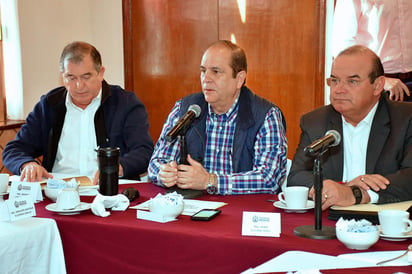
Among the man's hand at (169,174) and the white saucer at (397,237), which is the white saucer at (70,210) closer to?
the man's hand at (169,174)

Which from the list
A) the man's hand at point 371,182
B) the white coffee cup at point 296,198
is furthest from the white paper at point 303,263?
the man's hand at point 371,182

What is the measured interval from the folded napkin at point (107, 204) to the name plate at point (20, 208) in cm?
22

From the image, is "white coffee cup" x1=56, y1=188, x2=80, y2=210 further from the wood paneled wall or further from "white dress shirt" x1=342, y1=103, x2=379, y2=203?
the wood paneled wall

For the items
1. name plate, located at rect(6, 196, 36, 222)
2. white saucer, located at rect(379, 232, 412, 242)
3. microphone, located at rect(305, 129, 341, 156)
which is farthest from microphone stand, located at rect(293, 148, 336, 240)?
name plate, located at rect(6, 196, 36, 222)

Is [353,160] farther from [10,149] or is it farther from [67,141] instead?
[10,149]

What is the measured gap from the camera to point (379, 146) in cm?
241

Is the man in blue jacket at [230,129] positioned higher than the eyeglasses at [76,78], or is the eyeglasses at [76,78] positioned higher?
the eyeglasses at [76,78]

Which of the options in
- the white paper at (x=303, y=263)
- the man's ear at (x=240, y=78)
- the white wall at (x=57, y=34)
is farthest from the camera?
the white wall at (x=57, y=34)

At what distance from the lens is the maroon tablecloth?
1.64 m

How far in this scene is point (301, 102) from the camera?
4.86 m

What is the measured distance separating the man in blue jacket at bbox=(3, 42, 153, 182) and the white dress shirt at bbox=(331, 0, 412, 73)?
137 cm

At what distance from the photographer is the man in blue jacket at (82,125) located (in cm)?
306

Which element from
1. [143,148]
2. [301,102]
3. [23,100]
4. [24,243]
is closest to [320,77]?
[301,102]

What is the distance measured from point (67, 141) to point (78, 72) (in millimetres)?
413
